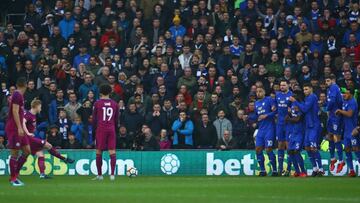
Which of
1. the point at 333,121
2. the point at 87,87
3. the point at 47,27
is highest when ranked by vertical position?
the point at 47,27

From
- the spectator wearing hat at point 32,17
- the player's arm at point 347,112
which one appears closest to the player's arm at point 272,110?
the player's arm at point 347,112

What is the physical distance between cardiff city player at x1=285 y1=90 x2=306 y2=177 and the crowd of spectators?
2134mm

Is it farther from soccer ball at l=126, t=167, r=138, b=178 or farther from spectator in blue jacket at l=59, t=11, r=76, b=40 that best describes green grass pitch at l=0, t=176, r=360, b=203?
spectator in blue jacket at l=59, t=11, r=76, b=40

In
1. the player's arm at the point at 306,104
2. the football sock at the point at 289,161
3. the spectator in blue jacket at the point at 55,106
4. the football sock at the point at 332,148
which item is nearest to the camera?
the player's arm at the point at 306,104

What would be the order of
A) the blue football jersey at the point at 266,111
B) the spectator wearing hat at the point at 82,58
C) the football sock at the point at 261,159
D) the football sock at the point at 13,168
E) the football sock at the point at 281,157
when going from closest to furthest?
the football sock at the point at 13,168 → the blue football jersey at the point at 266,111 → the football sock at the point at 281,157 → the football sock at the point at 261,159 → the spectator wearing hat at the point at 82,58

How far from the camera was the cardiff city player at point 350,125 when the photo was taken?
88.2 feet

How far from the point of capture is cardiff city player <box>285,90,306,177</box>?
87.7ft

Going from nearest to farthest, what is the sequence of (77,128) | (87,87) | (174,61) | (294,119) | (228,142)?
(294,119) < (228,142) < (77,128) < (87,87) < (174,61)

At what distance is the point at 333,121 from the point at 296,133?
3.68 ft

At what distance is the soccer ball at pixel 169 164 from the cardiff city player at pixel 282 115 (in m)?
3.56

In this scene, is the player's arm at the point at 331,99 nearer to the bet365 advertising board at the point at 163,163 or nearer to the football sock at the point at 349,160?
the football sock at the point at 349,160

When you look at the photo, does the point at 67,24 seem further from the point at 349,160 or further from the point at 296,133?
the point at 349,160

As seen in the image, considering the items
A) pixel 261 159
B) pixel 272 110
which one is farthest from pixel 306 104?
pixel 261 159

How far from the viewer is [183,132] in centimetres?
3052
